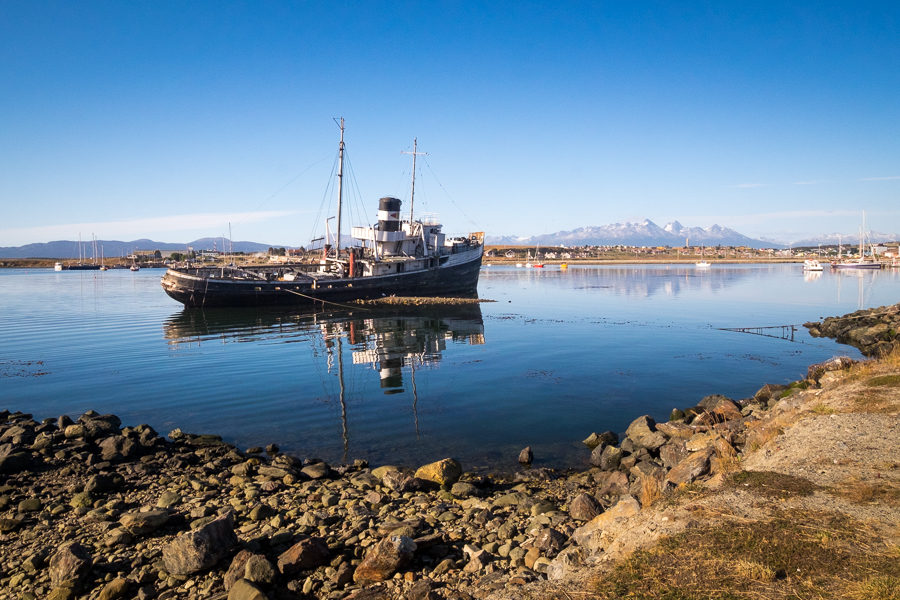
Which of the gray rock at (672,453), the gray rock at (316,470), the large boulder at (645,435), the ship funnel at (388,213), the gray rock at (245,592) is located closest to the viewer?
the gray rock at (245,592)

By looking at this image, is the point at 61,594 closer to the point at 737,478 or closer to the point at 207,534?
the point at 207,534

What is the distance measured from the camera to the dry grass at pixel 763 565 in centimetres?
495

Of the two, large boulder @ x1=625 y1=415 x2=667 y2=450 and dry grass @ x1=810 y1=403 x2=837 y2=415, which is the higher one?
dry grass @ x1=810 y1=403 x2=837 y2=415

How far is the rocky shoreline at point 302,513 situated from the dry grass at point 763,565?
3.06 feet

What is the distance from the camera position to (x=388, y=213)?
5266 cm

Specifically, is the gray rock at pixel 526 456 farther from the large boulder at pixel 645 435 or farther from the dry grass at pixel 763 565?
Answer: the dry grass at pixel 763 565

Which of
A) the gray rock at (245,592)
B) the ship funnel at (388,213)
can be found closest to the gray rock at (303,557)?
the gray rock at (245,592)

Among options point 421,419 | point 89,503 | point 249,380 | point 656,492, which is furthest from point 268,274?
point 656,492

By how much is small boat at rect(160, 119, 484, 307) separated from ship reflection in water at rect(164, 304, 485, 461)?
6.11 feet

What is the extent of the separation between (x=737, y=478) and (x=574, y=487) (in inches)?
138

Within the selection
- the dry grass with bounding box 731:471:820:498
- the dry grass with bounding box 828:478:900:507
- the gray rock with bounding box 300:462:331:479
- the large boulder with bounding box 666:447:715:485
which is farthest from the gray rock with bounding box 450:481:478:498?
the dry grass with bounding box 828:478:900:507

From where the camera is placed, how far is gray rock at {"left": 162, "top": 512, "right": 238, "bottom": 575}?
7328mm

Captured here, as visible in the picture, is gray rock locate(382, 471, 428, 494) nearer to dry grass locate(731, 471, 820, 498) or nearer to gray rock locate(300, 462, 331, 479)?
gray rock locate(300, 462, 331, 479)

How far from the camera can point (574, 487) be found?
34.8ft
